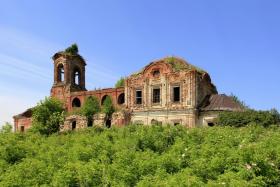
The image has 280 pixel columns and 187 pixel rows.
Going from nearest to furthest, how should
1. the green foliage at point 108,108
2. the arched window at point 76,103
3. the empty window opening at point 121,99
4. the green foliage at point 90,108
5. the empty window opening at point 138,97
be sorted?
the empty window opening at point 138,97 → the green foliage at point 108,108 → the green foliage at point 90,108 → the empty window opening at point 121,99 → the arched window at point 76,103

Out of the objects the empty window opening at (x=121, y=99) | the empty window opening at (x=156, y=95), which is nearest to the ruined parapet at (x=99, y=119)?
the empty window opening at (x=121, y=99)

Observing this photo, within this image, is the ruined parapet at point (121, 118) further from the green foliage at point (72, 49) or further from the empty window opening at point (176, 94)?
the green foliage at point (72, 49)

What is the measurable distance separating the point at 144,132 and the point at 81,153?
16.6ft

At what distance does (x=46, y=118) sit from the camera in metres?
40.5

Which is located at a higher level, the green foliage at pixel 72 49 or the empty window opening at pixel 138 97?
the green foliage at pixel 72 49

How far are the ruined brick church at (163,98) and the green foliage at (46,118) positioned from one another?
298 centimetres

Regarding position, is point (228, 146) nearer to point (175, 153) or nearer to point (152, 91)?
point (175, 153)

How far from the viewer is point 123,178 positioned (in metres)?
16.9

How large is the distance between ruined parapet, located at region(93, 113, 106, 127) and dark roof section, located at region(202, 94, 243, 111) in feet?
33.4

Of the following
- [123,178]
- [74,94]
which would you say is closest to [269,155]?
[123,178]

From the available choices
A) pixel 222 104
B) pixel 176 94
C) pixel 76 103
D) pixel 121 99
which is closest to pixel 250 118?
pixel 222 104

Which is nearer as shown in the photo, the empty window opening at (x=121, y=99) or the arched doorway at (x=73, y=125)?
the empty window opening at (x=121, y=99)

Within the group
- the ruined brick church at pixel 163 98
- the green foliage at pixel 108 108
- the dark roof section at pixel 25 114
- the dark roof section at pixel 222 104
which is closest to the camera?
the dark roof section at pixel 222 104

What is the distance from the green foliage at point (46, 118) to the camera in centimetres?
3959
